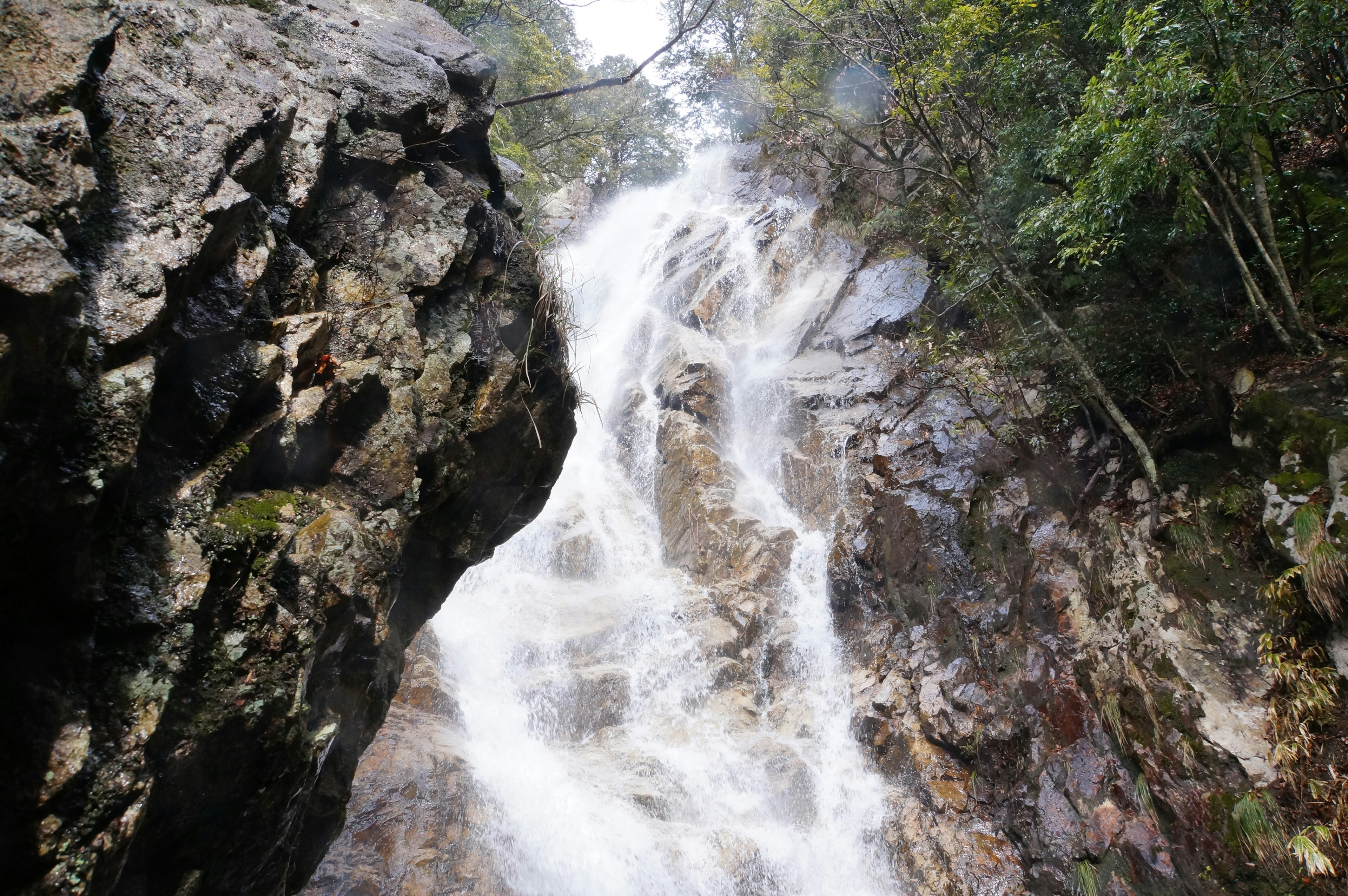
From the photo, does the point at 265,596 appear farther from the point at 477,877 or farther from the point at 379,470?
the point at 477,877

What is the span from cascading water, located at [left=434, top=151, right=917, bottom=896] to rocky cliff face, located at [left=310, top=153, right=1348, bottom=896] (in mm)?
141

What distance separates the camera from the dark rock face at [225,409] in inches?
90.4

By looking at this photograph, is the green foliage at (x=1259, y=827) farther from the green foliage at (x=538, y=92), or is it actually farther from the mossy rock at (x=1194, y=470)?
the green foliage at (x=538, y=92)

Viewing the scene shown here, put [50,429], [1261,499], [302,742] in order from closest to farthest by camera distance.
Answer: [50,429], [302,742], [1261,499]

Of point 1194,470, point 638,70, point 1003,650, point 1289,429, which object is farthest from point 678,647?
point 638,70

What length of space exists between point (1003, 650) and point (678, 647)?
533 cm

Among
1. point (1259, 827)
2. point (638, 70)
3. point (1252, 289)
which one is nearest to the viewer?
point (638, 70)

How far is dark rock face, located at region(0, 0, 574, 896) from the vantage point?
2295mm

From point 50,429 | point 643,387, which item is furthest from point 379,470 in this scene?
point 643,387

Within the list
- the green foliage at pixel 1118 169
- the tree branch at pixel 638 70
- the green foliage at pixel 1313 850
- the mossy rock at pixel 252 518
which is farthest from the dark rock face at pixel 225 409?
the green foliage at pixel 1313 850

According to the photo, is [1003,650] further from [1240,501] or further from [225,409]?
[225,409]

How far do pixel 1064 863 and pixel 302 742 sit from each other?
796 cm

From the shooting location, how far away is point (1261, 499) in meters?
6.60

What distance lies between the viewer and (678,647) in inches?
467
